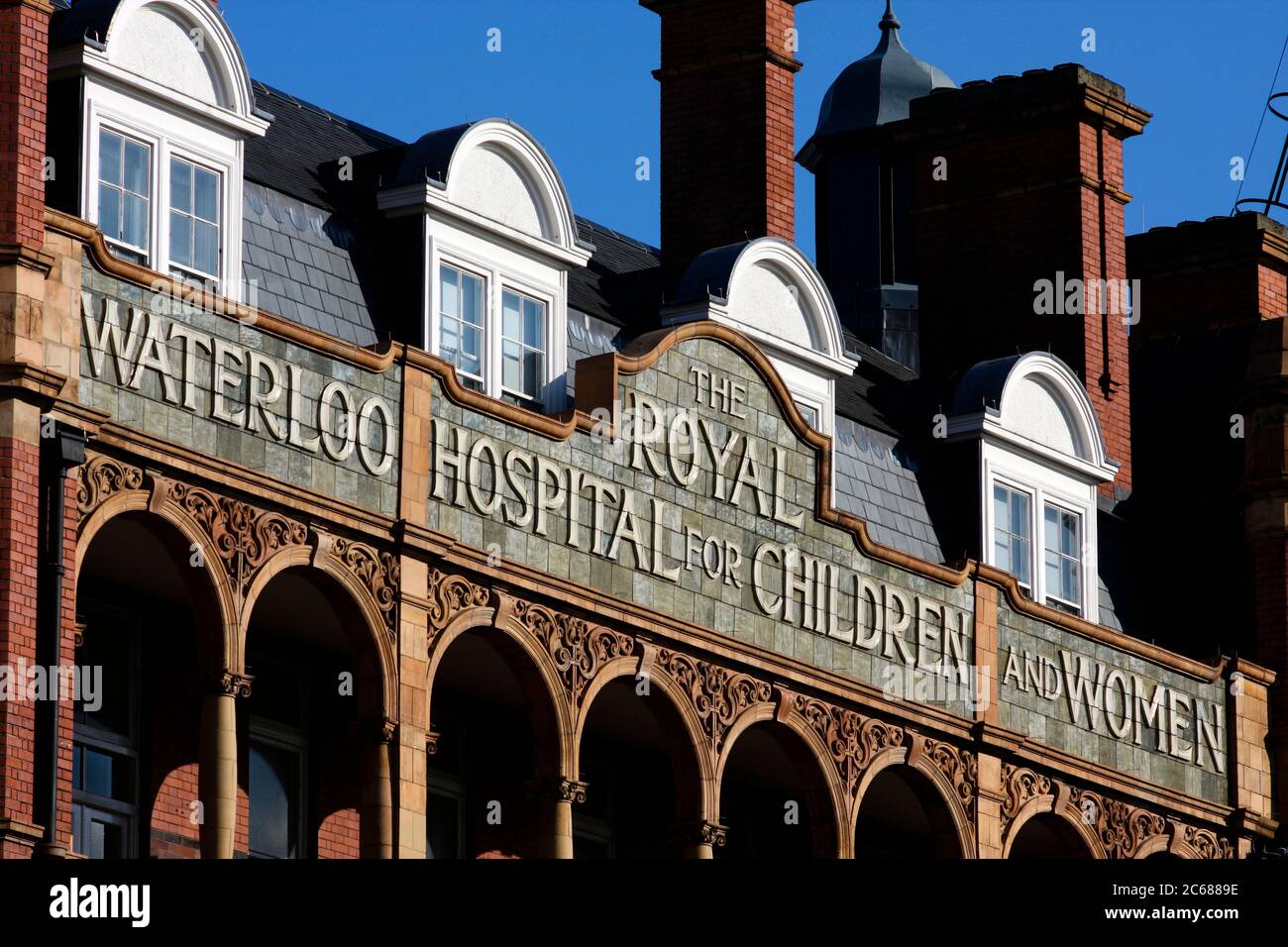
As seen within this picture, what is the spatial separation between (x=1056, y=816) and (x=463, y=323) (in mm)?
8948

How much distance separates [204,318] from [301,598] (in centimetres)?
286

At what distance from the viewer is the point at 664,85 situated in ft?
128

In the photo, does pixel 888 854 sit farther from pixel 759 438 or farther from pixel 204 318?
pixel 204 318

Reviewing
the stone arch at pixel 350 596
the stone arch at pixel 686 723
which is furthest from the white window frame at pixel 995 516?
the stone arch at pixel 350 596

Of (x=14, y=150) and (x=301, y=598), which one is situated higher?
(x=14, y=150)

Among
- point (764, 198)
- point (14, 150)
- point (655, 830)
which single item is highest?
point (764, 198)

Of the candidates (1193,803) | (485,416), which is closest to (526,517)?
(485,416)

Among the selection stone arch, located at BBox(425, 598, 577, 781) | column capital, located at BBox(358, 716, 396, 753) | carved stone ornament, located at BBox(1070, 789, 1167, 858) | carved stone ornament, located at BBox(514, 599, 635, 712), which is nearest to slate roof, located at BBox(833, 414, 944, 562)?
carved stone ornament, located at BBox(1070, 789, 1167, 858)

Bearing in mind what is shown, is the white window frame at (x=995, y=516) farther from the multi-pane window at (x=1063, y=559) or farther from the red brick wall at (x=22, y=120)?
the red brick wall at (x=22, y=120)

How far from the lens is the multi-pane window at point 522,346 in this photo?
32.2m

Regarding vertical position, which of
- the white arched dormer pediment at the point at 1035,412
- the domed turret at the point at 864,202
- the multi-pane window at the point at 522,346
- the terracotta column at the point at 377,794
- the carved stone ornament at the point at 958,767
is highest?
the domed turret at the point at 864,202

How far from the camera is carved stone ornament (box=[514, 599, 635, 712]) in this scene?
101 feet

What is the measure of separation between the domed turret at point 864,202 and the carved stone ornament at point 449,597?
15104 mm

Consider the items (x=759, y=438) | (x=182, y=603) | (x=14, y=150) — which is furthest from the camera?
(x=759, y=438)
